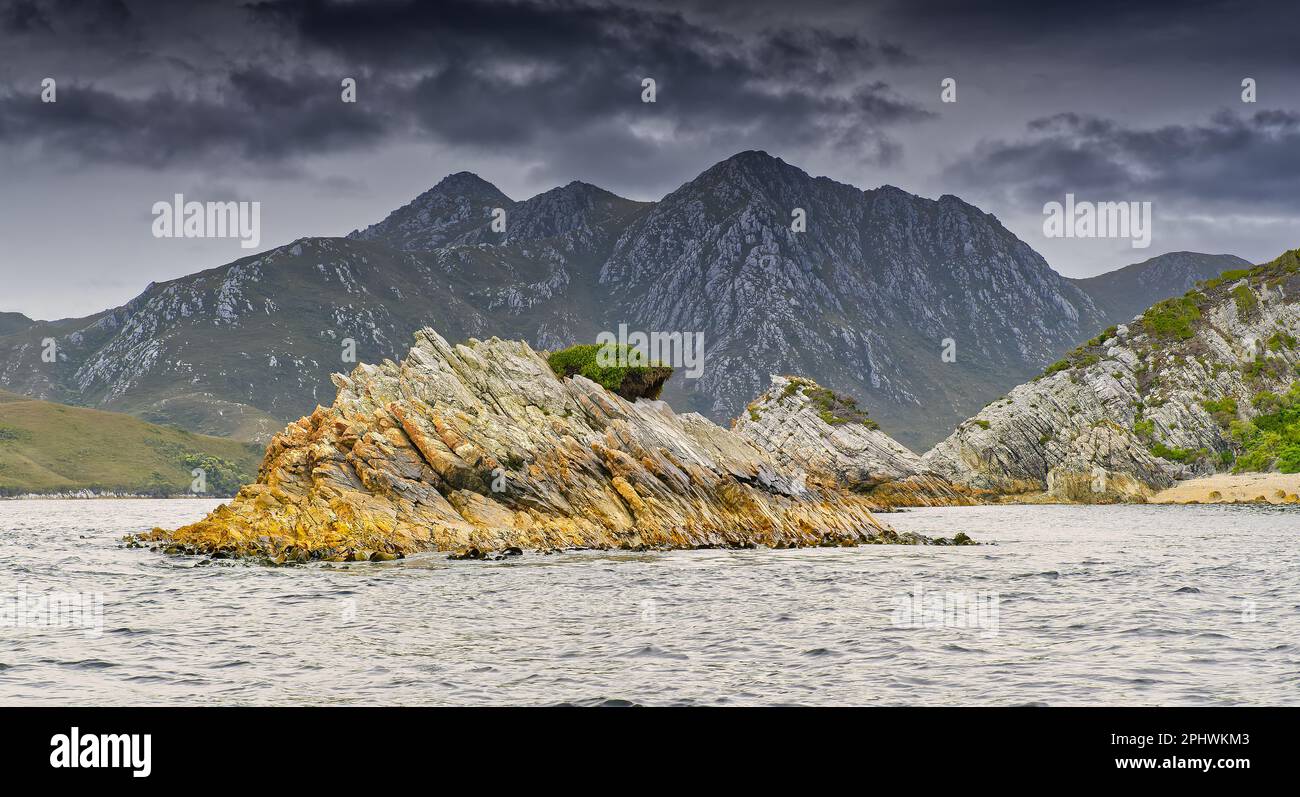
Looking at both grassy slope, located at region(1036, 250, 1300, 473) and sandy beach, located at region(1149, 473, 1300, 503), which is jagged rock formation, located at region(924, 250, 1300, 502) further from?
sandy beach, located at region(1149, 473, 1300, 503)

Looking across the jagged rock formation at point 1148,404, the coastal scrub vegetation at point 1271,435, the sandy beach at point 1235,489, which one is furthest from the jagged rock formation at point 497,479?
the jagged rock formation at point 1148,404

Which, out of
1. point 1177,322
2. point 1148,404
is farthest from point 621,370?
point 1177,322

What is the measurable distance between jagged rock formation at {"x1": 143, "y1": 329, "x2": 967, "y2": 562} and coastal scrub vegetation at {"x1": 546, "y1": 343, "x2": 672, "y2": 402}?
374 centimetres

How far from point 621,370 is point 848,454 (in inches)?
3978

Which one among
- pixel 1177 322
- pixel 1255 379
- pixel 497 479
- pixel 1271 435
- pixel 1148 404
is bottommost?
pixel 497 479

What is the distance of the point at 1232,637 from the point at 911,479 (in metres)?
153

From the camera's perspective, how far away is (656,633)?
94.4 feet

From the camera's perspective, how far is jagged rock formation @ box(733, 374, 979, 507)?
175 meters

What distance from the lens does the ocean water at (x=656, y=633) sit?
20.6 meters

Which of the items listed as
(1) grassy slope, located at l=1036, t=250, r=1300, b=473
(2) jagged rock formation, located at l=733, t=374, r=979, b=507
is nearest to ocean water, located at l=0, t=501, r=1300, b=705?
(1) grassy slope, located at l=1036, t=250, r=1300, b=473

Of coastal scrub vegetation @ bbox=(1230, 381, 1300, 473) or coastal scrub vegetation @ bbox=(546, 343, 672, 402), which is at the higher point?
coastal scrub vegetation @ bbox=(546, 343, 672, 402)

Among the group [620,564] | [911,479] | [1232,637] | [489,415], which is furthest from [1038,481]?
[1232,637]

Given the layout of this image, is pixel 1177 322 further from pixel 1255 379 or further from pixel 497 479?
pixel 497 479

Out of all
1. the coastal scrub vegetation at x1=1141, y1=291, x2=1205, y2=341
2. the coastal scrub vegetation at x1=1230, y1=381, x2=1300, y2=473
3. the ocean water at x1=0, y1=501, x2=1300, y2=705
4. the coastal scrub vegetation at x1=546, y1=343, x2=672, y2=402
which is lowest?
the ocean water at x1=0, y1=501, x2=1300, y2=705
